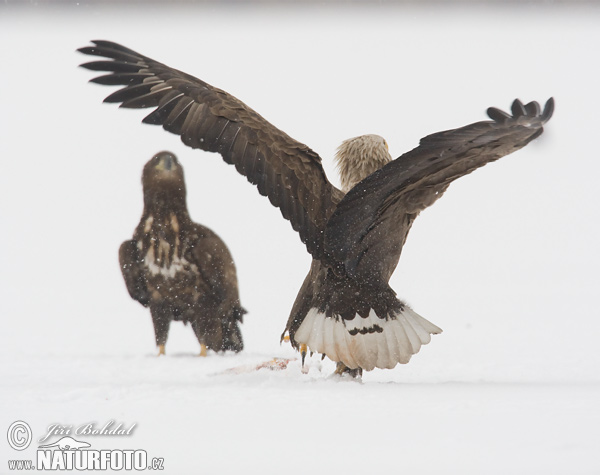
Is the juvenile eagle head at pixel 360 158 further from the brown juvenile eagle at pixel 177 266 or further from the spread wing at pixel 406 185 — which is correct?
the brown juvenile eagle at pixel 177 266

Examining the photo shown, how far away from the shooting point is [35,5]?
12.9 meters

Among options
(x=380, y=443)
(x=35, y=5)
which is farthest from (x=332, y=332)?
(x=35, y=5)

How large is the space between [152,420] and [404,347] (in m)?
1.38

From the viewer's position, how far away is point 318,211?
163 inches

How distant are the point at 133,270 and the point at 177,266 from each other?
1.23 ft

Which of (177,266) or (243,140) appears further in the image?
(177,266)

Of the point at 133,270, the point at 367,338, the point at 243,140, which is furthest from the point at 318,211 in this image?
the point at 133,270

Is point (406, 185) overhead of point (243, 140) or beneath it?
beneath

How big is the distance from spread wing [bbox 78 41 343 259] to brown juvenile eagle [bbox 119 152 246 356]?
4.47 feet

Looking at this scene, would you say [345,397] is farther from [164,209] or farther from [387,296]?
[164,209]

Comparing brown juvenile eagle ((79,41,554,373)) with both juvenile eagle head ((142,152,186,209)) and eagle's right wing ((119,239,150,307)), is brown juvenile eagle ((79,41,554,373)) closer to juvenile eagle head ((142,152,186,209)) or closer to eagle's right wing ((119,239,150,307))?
juvenile eagle head ((142,152,186,209))

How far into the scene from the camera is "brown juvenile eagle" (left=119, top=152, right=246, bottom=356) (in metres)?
5.39

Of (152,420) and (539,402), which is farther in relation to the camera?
(539,402)

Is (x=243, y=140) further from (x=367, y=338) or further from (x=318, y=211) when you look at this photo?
(x=367, y=338)
